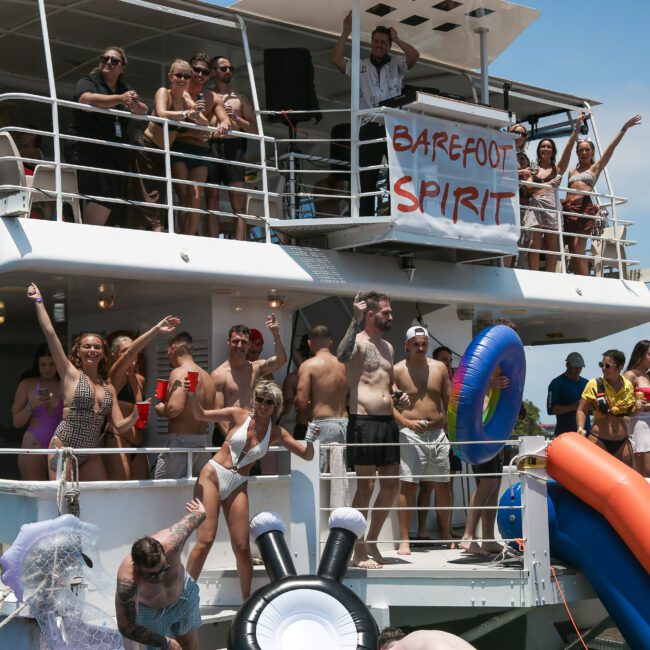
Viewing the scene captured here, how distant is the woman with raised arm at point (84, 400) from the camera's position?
8016 millimetres

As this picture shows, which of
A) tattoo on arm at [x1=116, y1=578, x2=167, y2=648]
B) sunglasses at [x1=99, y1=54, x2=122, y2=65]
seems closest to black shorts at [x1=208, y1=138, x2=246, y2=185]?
sunglasses at [x1=99, y1=54, x2=122, y2=65]

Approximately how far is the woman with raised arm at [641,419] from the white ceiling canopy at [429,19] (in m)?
3.77

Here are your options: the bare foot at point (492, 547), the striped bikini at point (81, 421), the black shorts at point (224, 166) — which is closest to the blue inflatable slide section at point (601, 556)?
the bare foot at point (492, 547)

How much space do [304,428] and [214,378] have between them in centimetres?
92

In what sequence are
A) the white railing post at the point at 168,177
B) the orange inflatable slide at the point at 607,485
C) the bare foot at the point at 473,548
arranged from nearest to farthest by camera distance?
the orange inflatable slide at the point at 607,485
the bare foot at the point at 473,548
the white railing post at the point at 168,177

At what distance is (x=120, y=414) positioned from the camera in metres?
8.38

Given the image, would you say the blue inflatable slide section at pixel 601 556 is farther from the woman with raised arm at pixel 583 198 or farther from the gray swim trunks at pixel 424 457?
the woman with raised arm at pixel 583 198

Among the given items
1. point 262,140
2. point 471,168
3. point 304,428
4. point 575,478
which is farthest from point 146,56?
point 575,478

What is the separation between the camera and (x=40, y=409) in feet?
28.9

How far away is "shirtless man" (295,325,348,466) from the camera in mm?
8859

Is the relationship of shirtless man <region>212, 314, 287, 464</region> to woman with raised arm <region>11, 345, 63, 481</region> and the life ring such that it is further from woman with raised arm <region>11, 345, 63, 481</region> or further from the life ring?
the life ring

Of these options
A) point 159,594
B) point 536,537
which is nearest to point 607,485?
point 536,537

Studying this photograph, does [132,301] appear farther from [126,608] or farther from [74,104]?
[126,608]

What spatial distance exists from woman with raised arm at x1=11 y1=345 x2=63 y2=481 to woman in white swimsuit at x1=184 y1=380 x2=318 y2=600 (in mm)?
1403
